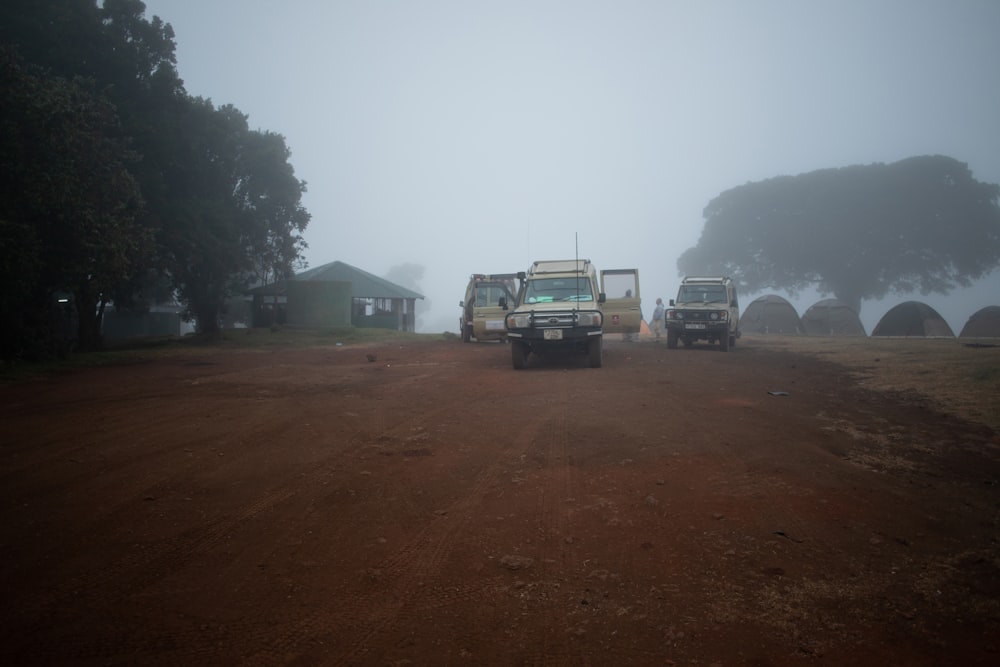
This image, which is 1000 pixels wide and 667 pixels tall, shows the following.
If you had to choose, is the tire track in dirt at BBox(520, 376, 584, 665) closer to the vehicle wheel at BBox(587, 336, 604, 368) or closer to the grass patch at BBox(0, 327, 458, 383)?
the vehicle wheel at BBox(587, 336, 604, 368)

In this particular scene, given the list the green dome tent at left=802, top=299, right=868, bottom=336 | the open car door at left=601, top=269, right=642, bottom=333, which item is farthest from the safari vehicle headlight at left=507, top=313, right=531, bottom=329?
the green dome tent at left=802, top=299, right=868, bottom=336

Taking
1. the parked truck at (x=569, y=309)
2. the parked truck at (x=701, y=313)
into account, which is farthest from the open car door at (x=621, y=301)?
the parked truck at (x=701, y=313)

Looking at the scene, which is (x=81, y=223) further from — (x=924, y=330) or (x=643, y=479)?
(x=924, y=330)

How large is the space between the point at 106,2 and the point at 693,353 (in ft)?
74.6

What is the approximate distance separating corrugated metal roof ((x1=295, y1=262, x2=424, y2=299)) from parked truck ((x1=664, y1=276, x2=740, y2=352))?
81.8ft

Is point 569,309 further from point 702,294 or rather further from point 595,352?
point 702,294

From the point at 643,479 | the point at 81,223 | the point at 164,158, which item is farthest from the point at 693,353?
the point at 164,158

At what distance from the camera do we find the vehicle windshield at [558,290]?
1338cm

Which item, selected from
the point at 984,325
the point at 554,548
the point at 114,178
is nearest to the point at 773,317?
the point at 984,325

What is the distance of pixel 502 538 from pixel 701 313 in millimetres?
14580

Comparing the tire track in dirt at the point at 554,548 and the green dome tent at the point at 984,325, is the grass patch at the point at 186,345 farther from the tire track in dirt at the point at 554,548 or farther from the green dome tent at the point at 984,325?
the green dome tent at the point at 984,325

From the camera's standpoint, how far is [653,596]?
3031 millimetres

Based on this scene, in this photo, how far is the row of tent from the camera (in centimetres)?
2762

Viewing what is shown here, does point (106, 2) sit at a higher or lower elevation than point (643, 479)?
higher
